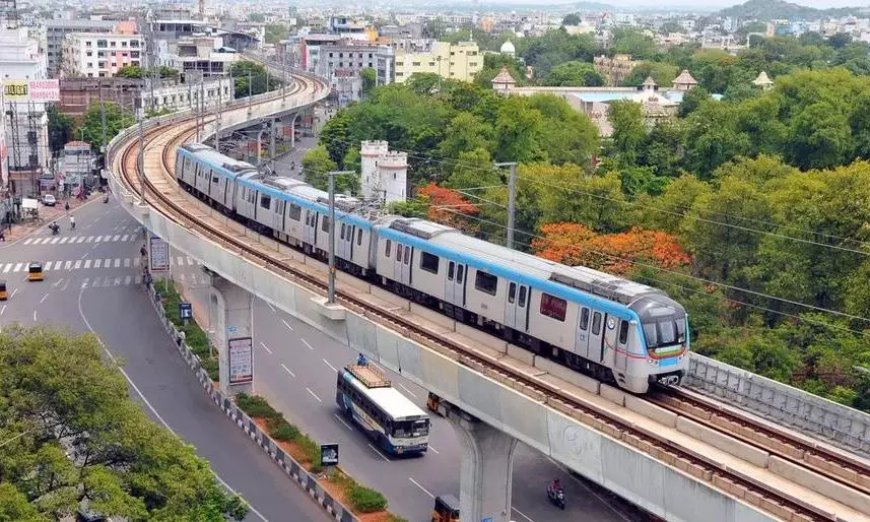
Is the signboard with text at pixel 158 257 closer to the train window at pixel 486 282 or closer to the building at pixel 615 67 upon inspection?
the train window at pixel 486 282

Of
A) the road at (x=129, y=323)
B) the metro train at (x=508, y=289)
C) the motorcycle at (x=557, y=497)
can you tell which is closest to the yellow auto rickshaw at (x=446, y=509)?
the road at (x=129, y=323)

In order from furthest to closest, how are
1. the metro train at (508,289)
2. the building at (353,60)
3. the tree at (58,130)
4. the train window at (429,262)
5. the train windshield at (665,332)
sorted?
the building at (353,60) < the tree at (58,130) < the train window at (429,262) < the metro train at (508,289) < the train windshield at (665,332)

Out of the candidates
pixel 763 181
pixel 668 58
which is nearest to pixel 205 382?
pixel 763 181

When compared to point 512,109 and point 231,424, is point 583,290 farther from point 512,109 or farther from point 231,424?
point 512,109

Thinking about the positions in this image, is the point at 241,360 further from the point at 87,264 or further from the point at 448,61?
the point at 448,61

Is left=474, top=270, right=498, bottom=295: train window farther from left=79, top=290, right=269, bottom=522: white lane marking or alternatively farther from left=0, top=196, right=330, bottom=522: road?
left=79, top=290, right=269, bottom=522: white lane marking
